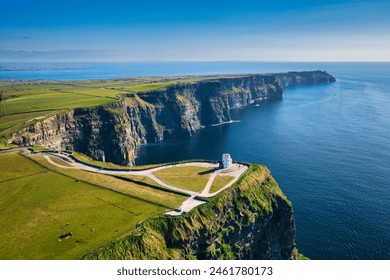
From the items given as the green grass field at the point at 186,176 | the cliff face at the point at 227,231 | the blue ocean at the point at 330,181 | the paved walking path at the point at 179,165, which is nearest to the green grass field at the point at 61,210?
the paved walking path at the point at 179,165

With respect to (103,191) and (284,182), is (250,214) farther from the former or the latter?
(284,182)

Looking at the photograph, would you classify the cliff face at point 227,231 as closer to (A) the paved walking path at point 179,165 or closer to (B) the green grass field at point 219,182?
(A) the paved walking path at point 179,165

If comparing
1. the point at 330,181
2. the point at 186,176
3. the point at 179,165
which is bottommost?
the point at 330,181

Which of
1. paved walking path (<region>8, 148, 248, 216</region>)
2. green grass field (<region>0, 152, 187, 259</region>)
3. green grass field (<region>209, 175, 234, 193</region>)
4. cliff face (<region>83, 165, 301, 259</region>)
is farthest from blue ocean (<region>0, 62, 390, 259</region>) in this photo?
green grass field (<region>0, 152, 187, 259</region>)

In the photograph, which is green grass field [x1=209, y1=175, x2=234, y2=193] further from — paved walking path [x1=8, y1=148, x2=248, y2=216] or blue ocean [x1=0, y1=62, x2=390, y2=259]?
blue ocean [x1=0, y1=62, x2=390, y2=259]

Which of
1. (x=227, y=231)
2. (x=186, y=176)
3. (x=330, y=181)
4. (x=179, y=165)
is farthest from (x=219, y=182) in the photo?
(x=330, y=181)

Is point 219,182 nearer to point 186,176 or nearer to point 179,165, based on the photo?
point 186,176
